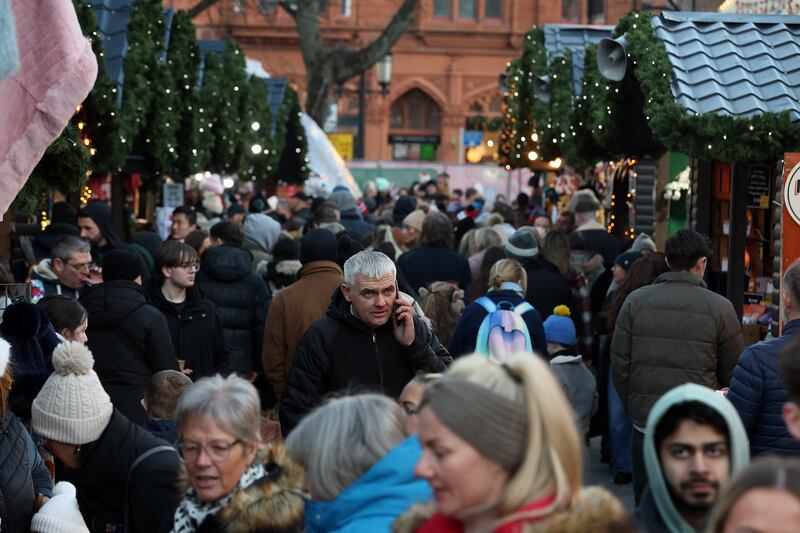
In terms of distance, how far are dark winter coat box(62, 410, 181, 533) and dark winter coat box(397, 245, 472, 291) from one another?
6202 mm

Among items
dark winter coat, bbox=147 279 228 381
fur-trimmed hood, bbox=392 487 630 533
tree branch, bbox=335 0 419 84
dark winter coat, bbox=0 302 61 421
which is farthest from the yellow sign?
fur-trimmed hood, bbox=392 487 630 533

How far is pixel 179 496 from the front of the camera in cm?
443

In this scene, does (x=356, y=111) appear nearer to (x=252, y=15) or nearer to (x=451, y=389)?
(x=252, y=15)

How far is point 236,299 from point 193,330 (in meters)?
0.91

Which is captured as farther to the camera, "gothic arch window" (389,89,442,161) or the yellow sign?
"gothic arch window" (389,89,442,161)

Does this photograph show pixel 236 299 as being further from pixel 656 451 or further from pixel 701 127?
pixel 656 451

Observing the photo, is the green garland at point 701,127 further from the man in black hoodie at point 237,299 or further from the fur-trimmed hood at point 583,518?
the fur-trimmed hood at point 583,518

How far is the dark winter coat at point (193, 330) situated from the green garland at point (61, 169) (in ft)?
4.88

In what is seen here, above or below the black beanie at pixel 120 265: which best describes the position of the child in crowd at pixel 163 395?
below

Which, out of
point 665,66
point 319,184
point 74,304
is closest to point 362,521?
point 74,304

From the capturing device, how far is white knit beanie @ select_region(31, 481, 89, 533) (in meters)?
4.91

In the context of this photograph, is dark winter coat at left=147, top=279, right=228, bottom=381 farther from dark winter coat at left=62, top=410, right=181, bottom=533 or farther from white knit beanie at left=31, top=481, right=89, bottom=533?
dark winter coat at left=62, top=410, right=181, bottom=533

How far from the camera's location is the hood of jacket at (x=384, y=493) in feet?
11.6

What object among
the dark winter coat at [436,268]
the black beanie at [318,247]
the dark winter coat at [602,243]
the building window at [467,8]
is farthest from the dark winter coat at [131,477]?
the building window at [467,8]
